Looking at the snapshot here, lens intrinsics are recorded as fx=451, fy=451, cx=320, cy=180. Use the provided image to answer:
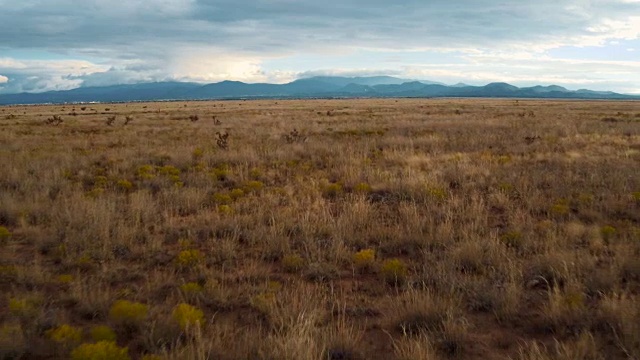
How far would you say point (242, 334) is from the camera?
385 centimetres

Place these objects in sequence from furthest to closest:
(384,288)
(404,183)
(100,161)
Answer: (100,161) < (404,183) < (384,288)

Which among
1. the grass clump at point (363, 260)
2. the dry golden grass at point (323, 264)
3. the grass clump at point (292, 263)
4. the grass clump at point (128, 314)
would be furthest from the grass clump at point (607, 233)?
the grass clump at point (128, 314)

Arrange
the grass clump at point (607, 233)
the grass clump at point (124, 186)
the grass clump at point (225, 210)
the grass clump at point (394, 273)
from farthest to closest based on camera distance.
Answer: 1. the grass clump at point (124, 186)
2. the grass clump at point (225, 210)
3. the grass clump at point (607, 233)
4. the grass clump at point (394, 273)

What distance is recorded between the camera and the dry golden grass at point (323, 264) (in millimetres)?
3701

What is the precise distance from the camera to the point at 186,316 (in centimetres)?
388

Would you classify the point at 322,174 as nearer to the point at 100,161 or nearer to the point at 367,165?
the point at 367,165

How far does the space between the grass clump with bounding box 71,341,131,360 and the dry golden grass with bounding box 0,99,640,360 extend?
35 millimetres

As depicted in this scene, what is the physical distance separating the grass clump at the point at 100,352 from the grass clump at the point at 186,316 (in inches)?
19.5

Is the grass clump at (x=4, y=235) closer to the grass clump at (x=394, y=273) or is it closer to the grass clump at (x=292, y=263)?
the grass clump at (x=292, y=263)

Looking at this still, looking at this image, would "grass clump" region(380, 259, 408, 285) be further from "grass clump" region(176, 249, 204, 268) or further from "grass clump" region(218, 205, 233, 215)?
"grass clump" region(218, 205, 233, 215)

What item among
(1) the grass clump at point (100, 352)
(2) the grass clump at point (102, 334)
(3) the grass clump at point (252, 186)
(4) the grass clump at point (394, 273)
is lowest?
(4) the grass clump at point (394, 273)

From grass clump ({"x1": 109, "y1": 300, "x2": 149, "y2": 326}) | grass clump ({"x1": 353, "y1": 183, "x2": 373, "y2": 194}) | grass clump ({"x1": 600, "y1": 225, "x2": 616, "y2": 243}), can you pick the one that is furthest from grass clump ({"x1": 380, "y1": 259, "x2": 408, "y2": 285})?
grass clump ({"x1": 353, "y1": 183, "x2": 373, "y2": 194})

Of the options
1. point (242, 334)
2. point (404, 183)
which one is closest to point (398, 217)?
point (404, 183)

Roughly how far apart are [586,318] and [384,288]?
1.90m
